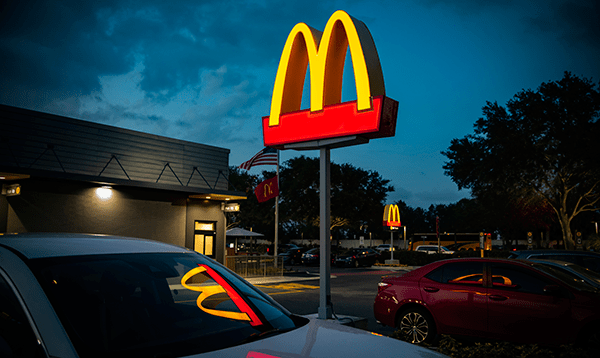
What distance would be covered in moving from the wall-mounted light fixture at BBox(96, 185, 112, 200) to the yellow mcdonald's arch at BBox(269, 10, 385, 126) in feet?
38.4

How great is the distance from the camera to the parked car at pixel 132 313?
7.36ft

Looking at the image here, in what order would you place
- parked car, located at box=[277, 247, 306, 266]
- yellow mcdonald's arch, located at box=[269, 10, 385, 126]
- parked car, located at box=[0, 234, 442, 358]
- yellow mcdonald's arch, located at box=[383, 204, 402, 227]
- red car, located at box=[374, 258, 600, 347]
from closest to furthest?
1. parked car, located at box=[0, 234, 442, 358]
2. red car, located at box=[374, 258, 600, 347]
3. yellow mcdonald's arch, located at box=[269, 10, 385, 126]
4. yellow mcdonald's arch, located at box=[383, 204, 402, 227]
5. parked car, located at box=[277, 247, 306, 266]

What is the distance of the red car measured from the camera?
22.9 ft

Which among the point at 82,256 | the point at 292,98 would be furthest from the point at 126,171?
the point at 82,256

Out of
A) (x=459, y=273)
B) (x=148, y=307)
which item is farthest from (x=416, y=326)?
(x=148, y=307)

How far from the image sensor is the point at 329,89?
848 centimetres

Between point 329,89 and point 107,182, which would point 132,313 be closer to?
point 329,89

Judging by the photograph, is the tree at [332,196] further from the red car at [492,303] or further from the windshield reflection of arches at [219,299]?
the windshield reflection of arches at [219,299]

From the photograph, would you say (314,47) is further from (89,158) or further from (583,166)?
(583,166)

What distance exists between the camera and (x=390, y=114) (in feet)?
25.7

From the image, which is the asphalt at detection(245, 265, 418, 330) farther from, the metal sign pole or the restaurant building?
Answer: the restaurant building

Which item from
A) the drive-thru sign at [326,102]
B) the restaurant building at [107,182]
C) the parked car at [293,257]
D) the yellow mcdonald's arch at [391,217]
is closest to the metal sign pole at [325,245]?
the drive-thru sign at [326,102]

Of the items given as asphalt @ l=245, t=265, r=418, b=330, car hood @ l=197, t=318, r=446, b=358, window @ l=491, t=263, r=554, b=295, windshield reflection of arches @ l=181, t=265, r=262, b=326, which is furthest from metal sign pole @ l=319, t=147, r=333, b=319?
car hood @ l=197, t=318, r=446, b=358

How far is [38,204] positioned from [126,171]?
12.6 feet
